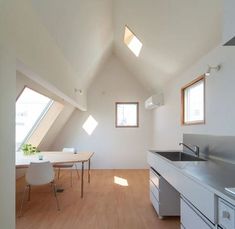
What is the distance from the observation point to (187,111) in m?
4.46

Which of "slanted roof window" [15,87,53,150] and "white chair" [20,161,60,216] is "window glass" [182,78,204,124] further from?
"slanted roof window" [15,87,53,150]

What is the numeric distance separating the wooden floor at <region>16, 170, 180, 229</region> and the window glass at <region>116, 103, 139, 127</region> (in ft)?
7.66

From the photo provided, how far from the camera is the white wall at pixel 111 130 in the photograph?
764 centimetres

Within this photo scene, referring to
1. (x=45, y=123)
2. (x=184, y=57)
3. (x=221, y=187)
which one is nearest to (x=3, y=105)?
(x=221, y=187)

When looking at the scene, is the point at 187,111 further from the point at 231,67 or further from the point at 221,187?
the point at 221,187

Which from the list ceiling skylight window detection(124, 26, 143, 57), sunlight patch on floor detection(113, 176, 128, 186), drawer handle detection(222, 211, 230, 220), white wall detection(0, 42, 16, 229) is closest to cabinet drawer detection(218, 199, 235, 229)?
drawer handle detection(222, 211, 230, 220)

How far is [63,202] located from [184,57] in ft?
10.6

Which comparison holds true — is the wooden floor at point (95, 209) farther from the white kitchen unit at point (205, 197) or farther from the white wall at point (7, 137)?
the white wall at point (7, 137)

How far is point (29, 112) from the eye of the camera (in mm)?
5406

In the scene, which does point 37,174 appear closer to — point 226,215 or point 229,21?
point 226,215

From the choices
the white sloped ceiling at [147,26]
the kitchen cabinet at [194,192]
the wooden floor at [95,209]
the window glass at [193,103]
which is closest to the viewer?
the kitchen cabinet at [194,192]

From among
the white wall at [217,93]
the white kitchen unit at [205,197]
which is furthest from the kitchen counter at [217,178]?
the white wall at [217,93]

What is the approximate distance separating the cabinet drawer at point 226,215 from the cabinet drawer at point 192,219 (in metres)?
0.20

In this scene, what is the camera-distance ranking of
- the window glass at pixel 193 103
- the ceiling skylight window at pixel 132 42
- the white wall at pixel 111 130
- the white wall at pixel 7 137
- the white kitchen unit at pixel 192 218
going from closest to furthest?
the white kitchen unit at pixel 192 218
the white wall at pixel 7 137
the window glass at pixel 193 103
the ceiling skylight window at pixel 132 42
the white wall at pixel 111 130
